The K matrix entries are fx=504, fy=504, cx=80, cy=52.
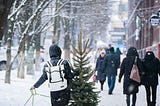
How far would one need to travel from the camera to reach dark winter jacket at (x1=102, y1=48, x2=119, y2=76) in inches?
728

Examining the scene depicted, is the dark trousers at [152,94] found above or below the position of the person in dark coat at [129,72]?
below

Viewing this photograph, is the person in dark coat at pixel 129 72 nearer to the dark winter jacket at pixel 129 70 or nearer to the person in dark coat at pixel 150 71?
the dark winter jacket at pixel 129 70

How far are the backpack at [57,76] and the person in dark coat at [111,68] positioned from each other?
9.47 meters

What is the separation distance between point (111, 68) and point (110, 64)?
26 cm

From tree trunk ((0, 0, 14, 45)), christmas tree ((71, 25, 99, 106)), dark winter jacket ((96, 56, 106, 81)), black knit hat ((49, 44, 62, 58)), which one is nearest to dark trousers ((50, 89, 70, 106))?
christmas tree ((71, 25, 99, 106))

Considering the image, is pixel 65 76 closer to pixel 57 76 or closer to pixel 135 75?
pixel 57 76

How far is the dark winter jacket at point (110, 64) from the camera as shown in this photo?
18484mm

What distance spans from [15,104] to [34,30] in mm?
13989

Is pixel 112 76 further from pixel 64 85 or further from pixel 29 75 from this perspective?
pixel 29 75

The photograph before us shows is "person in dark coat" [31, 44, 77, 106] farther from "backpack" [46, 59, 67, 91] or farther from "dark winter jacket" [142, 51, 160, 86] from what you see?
"dark winter jacket" [142, 51, 160, 86]

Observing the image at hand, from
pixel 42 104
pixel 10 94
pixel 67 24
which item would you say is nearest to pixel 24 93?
pixel 10 94

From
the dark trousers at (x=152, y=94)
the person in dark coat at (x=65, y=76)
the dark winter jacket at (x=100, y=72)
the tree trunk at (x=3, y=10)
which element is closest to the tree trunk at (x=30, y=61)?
the dark winter jacket at (x=100, y=72)

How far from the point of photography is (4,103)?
13.9 m

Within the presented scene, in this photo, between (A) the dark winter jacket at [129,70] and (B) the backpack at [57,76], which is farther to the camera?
(A) the dark winter jacket at [129,70]
